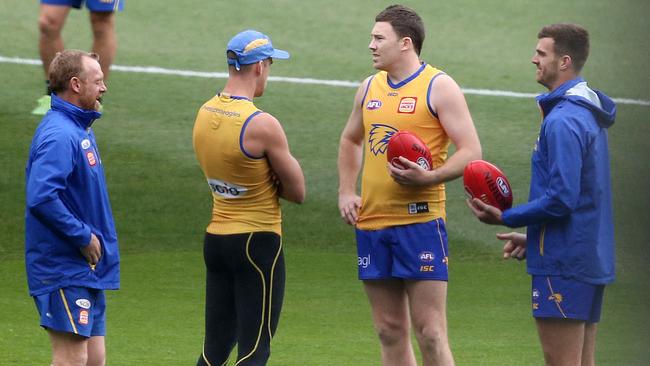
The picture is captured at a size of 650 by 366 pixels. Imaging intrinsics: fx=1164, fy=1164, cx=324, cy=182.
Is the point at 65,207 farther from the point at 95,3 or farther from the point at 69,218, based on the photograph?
the point at 95,3

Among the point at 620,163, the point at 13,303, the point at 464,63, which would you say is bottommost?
the point at 13,303

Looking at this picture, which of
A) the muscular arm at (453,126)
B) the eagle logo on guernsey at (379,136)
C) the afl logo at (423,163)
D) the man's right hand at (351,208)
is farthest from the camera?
the man's right hand at (351,208)

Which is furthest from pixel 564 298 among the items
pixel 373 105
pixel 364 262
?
pixel 373 105

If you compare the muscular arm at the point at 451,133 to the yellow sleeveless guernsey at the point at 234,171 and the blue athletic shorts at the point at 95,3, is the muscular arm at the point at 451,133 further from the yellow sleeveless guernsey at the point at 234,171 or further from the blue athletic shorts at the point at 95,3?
the blue athletic shorts at the point at 95,3

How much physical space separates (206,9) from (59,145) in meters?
11.0

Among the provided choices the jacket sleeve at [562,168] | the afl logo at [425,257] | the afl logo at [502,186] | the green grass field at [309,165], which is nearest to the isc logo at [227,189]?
the afl logo at [425,257]

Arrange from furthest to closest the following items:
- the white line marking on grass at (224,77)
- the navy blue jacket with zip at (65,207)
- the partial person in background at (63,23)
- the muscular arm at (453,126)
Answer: the white line marking on grass at (224,77)
the partial person in background at (63,23)
the muscular arm at (453,126)
the navy blue jacket with zip at (65,207)

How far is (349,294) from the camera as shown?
28.7ft

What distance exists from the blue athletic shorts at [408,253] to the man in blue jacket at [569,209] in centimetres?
69

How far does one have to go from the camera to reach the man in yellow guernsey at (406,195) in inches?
223

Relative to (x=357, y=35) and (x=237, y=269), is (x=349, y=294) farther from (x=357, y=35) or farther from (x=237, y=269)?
(x=357, y=35)

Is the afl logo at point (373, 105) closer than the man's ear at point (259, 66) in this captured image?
No

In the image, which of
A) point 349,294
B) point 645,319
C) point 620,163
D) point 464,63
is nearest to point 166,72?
point 464,63

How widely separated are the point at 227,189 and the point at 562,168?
1610 millimetres
